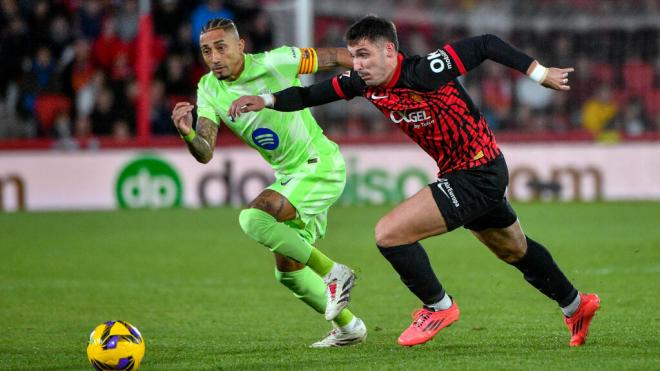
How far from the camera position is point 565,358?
20.5 feet

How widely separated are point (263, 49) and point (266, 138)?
1060 cm

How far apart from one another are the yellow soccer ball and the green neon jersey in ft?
6.33

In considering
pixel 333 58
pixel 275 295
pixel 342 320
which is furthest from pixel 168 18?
pixel 342 320

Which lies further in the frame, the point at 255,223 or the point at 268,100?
the point at 255,223

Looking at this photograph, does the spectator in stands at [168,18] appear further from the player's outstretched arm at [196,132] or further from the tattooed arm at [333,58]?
the player's outstretched arm at [196,132]

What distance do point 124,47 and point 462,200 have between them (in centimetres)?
1266

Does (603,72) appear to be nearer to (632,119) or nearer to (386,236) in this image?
(632,119)

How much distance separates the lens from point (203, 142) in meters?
7.30

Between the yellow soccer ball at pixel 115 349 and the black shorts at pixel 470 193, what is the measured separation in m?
1.79

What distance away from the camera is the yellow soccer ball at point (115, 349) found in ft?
19.7

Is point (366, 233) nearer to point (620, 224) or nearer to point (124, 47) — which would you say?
point (620, 224)

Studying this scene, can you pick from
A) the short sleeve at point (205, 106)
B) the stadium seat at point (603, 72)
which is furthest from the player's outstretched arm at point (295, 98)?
the stadium seat at point (603, 72)

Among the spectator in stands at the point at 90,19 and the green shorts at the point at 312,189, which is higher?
the green shorts at the point at 312,189

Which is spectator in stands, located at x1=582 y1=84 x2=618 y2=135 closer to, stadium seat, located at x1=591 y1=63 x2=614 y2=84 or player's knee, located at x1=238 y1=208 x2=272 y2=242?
stadium seat, located at x1=591 y1=63 x2=614 y2=84
